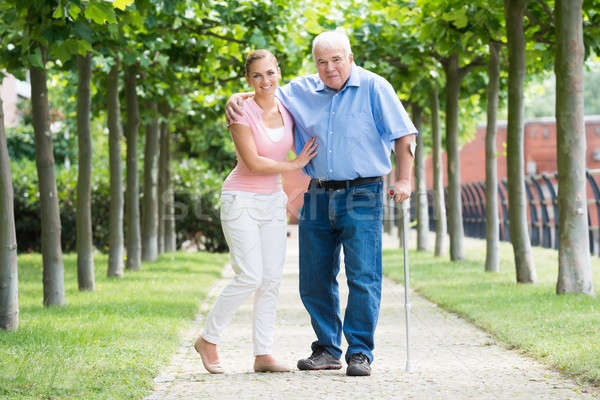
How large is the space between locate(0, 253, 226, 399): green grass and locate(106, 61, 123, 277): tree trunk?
0.44m

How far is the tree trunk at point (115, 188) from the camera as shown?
1480 centimetres

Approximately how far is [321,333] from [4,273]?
3129 millimetres

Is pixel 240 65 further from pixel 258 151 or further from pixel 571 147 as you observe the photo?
pixel 258 151

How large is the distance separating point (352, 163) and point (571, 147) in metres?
4.92

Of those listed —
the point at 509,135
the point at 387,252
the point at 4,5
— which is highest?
the point at 4,5

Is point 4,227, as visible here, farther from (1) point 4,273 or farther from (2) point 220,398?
(2) point 220,398

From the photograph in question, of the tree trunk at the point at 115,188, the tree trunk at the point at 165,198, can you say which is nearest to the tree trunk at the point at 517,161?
the tree trunk at the point at 115,188

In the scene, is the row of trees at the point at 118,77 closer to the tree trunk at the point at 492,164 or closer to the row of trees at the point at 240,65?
the row of trees at the point at 240,65

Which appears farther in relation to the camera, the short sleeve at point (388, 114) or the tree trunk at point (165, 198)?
the tree trunk at point (165, 198)

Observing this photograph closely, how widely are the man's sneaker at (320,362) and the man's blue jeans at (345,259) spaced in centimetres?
5

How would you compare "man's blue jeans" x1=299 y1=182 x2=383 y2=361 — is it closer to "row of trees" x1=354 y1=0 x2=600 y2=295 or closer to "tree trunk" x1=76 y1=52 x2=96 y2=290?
"row of trees" x1=354 y1=0 x2=600 y2=295

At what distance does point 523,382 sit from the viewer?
5.88 m

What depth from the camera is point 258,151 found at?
6.32 meters

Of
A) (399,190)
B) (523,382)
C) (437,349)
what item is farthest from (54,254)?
(523,382)
